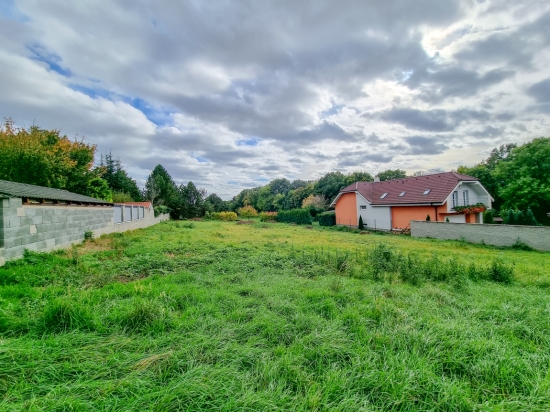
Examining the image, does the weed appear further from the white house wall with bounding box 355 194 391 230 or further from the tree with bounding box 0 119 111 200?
the white house wall with bounding box 355 194 391 230

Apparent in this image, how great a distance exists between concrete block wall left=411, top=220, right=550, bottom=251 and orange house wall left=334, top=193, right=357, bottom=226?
7521mm

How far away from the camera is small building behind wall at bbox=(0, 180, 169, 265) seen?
18.9ft

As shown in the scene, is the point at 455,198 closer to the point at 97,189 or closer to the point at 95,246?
the point at 95,246

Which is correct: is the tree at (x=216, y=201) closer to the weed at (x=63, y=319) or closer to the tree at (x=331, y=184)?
the tree at (x=331, y=184)

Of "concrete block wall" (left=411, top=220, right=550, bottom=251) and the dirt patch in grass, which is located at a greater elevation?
the dirt patch in grass

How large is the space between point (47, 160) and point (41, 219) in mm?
10710

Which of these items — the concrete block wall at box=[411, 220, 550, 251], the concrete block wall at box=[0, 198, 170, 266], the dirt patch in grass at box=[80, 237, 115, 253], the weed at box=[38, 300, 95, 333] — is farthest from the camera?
the concrete block wall at box=[411, 220, 550, 251]

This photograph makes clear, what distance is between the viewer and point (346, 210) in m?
23.8

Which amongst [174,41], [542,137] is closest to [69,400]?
[174,41]

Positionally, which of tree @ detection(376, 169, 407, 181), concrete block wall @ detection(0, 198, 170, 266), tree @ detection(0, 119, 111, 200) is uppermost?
tree @ detection(376, 169, 407, 181)

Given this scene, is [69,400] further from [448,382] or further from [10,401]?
[448,382]

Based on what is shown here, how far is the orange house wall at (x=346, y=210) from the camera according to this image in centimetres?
2284

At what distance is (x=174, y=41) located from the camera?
28.6 feet

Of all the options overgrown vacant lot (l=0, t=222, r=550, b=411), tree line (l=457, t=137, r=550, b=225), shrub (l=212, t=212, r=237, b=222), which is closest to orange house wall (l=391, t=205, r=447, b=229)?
tree line (l=457, t=137, r=550, b=225)
